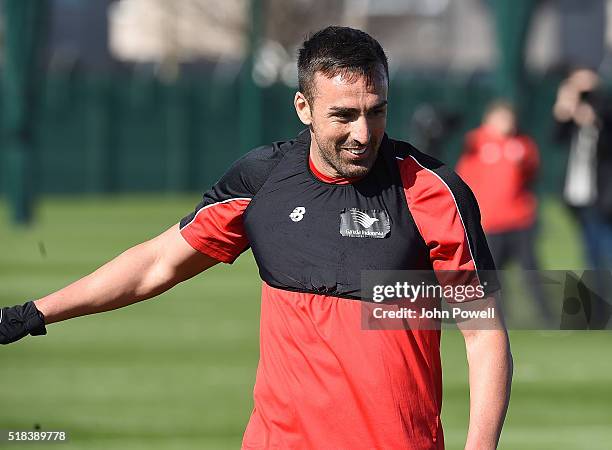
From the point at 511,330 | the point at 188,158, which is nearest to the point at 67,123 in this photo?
the point at 188,158

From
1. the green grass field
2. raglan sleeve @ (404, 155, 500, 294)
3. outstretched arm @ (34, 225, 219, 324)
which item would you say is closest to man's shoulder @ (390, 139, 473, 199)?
raglan sleeve @ (404, 155, 500, 294)

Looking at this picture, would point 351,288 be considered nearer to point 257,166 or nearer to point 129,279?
point 257,166

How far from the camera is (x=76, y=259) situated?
2123 centimetres

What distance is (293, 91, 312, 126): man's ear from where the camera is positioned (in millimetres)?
4672

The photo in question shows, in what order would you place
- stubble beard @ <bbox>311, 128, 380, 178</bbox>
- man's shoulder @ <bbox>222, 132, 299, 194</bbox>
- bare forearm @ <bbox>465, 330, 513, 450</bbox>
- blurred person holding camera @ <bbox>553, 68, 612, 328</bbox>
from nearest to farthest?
bare forearm @ <bbox>465, 330, 513, 450</bbox>, stubble beard @ <bbox>311, 128, 380, 178</bbox>, man's shoulder @ <bbox>222, 132, 299, 194</bbox>, blurred person holding camera @ <bbox>553, 68, 612, 328</bbox>

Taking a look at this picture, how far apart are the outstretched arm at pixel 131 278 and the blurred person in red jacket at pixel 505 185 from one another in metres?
8.75

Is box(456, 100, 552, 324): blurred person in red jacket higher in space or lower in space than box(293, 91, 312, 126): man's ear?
lower

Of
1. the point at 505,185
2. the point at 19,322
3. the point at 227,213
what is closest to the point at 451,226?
the point at 227,213

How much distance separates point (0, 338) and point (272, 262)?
925mm

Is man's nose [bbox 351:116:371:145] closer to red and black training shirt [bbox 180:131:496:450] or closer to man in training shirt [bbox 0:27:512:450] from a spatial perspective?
man in training shirt [bbox 0:27:512:450]

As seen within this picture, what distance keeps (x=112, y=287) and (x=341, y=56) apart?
44.9 inches

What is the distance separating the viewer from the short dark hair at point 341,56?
450cm

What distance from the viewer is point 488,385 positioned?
4406 millimetres

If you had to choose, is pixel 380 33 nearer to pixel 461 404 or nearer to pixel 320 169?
pixel 461 404
